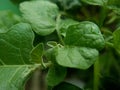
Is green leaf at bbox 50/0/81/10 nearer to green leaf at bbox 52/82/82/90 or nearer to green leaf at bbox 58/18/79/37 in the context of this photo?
green leaf at bbox 58/18/79/37

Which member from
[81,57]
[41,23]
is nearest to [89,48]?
[81,57]

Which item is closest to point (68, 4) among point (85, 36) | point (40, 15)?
point (40, 15)

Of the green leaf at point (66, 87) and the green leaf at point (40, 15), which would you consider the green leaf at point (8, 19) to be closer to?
the green leaf at point (40, 15)

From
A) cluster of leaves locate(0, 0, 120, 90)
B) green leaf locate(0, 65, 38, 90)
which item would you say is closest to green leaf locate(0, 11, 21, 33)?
cluster of leaves locate(0, 0, 120, 90)

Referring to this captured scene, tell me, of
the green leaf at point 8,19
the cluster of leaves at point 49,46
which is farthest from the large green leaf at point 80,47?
the green leaf at point 8,19

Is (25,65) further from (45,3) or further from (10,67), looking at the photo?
(45,3)

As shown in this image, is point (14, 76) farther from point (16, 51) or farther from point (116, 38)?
point (116, 38)
